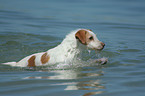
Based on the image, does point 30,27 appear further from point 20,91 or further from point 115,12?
point 20,91

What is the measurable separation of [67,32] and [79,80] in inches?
275

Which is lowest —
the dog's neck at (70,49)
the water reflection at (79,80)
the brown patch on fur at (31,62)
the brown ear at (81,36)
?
the water reflection at (79,80)

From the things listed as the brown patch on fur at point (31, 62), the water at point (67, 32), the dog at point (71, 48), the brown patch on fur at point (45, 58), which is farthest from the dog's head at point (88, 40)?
the brown patch on fur at point (31, 62)

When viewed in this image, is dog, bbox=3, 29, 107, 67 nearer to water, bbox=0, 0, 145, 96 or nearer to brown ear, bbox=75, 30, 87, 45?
brown ear, bbox=75, 30, 87, 45

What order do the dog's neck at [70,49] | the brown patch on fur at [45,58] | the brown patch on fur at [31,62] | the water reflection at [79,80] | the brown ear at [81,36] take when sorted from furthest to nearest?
the brown patch on fur at [31,62], the brown patch on fur at [45,58], the dog's neck at [70,49], the brown ear at [81,36], the water reflection at [79,80]

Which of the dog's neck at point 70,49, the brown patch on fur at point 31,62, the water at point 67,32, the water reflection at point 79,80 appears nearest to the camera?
the water reflection at point 79,80

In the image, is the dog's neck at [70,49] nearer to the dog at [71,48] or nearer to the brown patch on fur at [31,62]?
the dog at [71,48]

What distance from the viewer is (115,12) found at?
19203 millimetres

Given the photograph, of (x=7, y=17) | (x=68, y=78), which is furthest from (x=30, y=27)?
(x=68, y=78)

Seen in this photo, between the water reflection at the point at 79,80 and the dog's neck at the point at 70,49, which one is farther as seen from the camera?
the dog's neck at the point at 70,49

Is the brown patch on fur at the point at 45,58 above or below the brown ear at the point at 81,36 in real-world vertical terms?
below

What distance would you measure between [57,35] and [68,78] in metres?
6.15

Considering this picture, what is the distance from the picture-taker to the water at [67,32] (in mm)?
6230

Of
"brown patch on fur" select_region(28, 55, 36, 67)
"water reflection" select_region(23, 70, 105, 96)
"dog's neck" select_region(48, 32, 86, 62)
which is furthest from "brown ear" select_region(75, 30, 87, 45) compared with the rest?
"brown patch on fur" select_region(28, 55, 36, 67)
